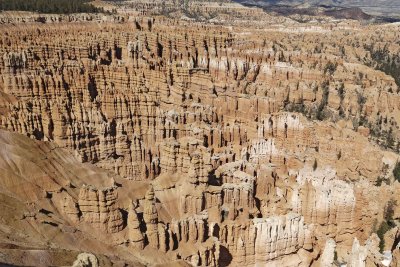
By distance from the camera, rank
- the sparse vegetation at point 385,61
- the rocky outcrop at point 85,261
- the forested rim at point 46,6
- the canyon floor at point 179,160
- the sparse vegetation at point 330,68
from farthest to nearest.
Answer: the sparse vegetation at point 385,61
the forested rim at point 46,6
the sparse vegetation at point 330,68
the canyon floor at point 179,160
the rocky outcrop at point 85,261

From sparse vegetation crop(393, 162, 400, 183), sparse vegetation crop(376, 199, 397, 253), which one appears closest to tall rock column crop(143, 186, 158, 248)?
sparse vegetation crop(376, 199, 397, 253)

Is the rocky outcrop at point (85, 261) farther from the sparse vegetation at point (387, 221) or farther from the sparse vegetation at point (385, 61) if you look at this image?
the sparse vegetation at point (385, 61)

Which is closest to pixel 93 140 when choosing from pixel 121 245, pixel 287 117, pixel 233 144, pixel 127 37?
pixel 233 144

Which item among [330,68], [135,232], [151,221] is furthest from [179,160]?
[330,68]

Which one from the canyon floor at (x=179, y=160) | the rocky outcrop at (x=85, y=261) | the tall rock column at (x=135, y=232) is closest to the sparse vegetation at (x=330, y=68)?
the canyon floor at (x=179, y=160)

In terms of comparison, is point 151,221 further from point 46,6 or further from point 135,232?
point 46,6

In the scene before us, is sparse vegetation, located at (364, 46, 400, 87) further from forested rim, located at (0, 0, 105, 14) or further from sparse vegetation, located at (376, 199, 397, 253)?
forested rim, located at (0, 0, 105, 14)
